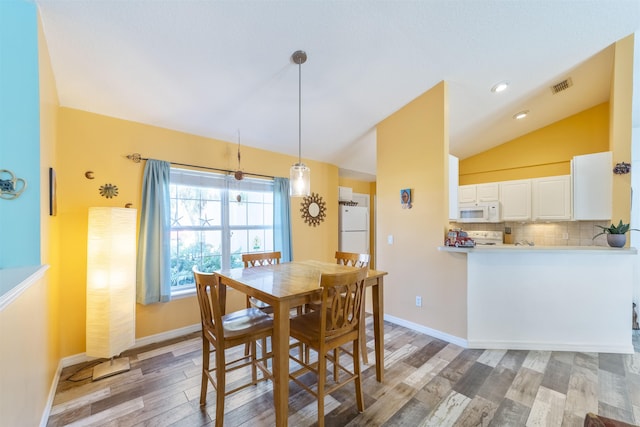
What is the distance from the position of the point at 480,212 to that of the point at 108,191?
545cm

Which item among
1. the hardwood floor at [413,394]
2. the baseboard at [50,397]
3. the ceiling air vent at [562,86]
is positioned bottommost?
the hardwood floor at [413,394]

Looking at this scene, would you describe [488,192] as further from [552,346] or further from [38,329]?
[38,329]

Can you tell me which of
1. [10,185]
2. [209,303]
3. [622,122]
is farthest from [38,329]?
[622,122]

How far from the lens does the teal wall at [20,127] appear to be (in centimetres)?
155

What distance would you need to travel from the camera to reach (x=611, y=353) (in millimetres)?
2660

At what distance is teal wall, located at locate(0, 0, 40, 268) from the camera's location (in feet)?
5.08

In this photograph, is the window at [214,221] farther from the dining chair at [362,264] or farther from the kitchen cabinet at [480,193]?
the kitchen cabinet at [480,193]

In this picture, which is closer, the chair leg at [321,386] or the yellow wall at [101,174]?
the chair leg at [321,386]

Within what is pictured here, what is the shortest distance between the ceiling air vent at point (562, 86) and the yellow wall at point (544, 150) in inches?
48.4

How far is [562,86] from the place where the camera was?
3.36m

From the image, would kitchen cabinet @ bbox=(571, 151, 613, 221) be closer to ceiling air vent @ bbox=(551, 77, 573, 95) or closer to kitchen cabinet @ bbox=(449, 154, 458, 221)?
ceiling air vent @ bbox=(551, 77, 573, 95)

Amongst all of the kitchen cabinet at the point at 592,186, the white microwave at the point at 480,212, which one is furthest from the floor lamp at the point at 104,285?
the kitchen cabinet at the point at 592,186

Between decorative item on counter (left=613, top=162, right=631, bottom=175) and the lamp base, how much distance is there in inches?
206

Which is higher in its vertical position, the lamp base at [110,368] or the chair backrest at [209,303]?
the chair backrest at [209,303]
